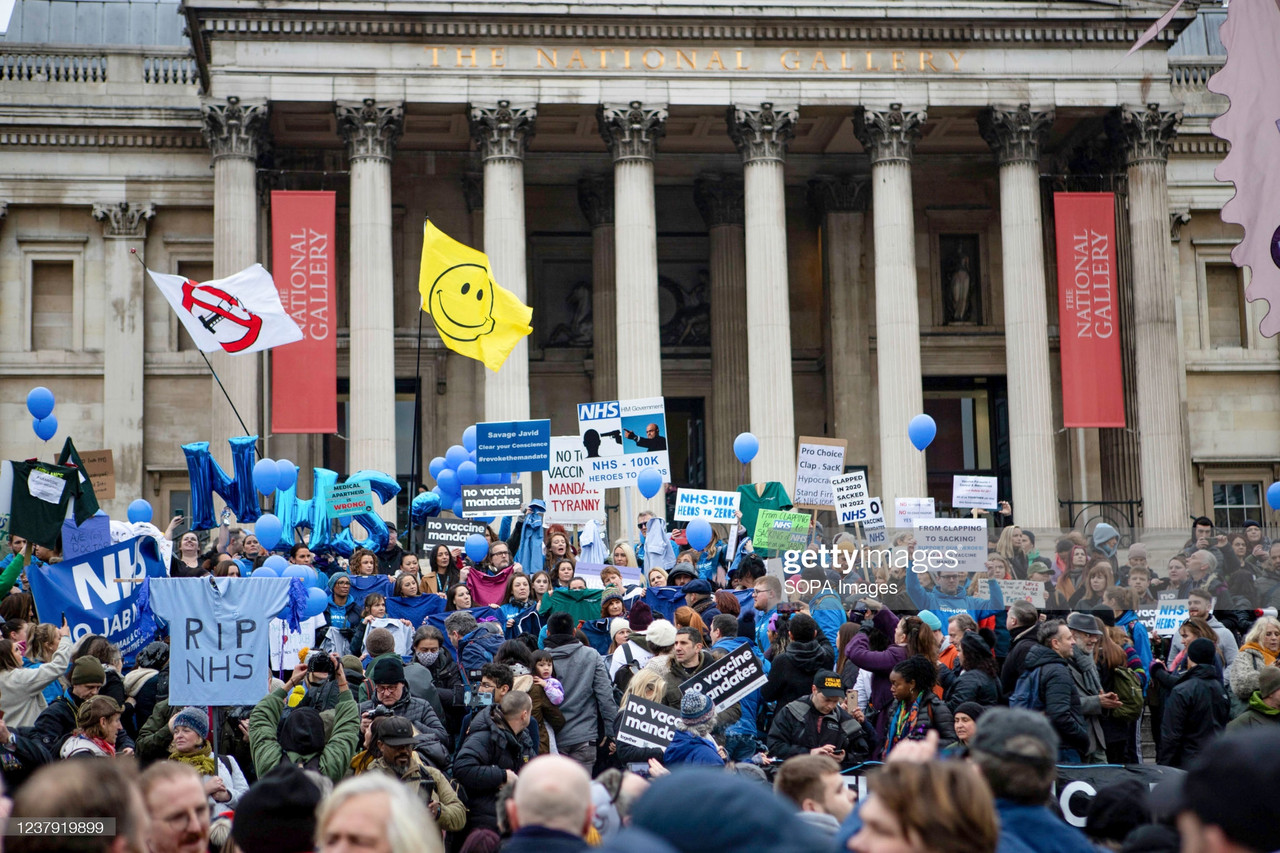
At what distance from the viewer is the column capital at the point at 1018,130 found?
1318 inches

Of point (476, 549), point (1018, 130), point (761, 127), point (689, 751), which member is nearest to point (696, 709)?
point (689, 751)

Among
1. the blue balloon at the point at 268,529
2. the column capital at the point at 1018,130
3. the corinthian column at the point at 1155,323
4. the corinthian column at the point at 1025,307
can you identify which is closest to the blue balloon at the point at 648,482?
the blue balloon at the point at 268,529

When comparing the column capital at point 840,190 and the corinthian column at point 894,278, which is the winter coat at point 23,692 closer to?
the corinthian column at point 894,278

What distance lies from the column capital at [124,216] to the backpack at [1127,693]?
2750cm

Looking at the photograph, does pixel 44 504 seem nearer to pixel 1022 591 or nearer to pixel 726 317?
pixel 1022 591

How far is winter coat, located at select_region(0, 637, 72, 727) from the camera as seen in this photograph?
455 inches

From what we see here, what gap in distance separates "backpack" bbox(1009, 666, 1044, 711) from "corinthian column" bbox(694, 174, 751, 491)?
2404 cm

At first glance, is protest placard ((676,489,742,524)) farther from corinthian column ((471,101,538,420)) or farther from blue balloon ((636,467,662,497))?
corinthian column ((471,101,538,420))

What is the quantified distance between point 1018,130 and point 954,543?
18.7m

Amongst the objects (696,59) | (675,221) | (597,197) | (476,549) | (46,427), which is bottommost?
(476,549)

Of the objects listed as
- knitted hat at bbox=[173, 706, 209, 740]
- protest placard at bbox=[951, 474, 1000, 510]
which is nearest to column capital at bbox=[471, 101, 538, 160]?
protest placard at bbox=[951, 474, 1000, 510]

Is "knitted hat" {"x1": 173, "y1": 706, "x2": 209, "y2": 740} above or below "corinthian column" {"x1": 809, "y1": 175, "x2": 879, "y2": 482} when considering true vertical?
below

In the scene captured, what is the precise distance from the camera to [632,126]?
32500mm

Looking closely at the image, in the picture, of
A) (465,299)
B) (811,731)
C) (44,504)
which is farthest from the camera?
(465,299)
